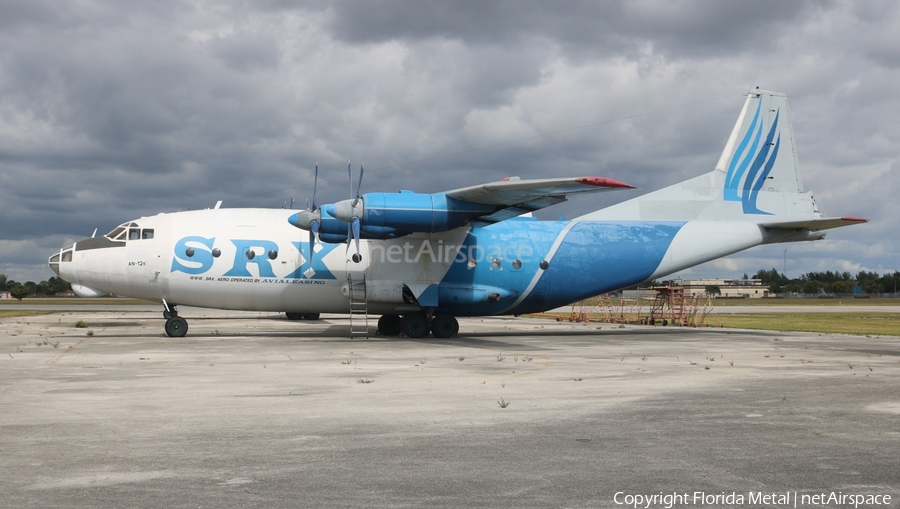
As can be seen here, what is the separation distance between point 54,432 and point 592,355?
1412cm

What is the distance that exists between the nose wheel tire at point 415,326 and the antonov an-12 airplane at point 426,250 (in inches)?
2.3

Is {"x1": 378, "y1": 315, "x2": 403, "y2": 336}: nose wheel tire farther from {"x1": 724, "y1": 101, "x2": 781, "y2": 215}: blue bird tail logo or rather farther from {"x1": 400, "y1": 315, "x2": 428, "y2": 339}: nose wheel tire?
{"x1": 724, "y1": 101, "x2": 781, "y2": 215}: blue bird tail logo

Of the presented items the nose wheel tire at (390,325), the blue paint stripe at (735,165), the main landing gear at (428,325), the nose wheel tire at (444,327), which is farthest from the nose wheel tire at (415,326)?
the blue paint stripe at (735,165)

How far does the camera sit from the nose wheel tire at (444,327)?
26922 millimetres

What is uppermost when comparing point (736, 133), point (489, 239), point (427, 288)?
point (736, 133)

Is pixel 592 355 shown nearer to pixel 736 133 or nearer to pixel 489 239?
pixel 489 239

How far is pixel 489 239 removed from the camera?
27391mm

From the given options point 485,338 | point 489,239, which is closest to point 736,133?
point 489,239

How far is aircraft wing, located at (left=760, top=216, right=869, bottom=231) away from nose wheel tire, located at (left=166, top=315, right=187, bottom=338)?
73.9ft

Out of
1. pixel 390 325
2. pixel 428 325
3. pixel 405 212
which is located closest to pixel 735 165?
pixel 428 325

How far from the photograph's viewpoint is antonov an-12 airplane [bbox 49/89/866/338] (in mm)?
24844

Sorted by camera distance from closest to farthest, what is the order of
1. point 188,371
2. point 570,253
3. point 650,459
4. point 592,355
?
1. point 650,459
2. point 188,371
3. point 592,355
4. point 570,253

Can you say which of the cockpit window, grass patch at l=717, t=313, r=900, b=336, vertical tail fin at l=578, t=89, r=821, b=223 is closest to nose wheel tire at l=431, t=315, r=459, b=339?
vertical tail fin at l=578, t=89, r=821, b=223

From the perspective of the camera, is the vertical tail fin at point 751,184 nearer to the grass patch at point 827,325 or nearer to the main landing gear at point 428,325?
the grass patch at point 827,325
